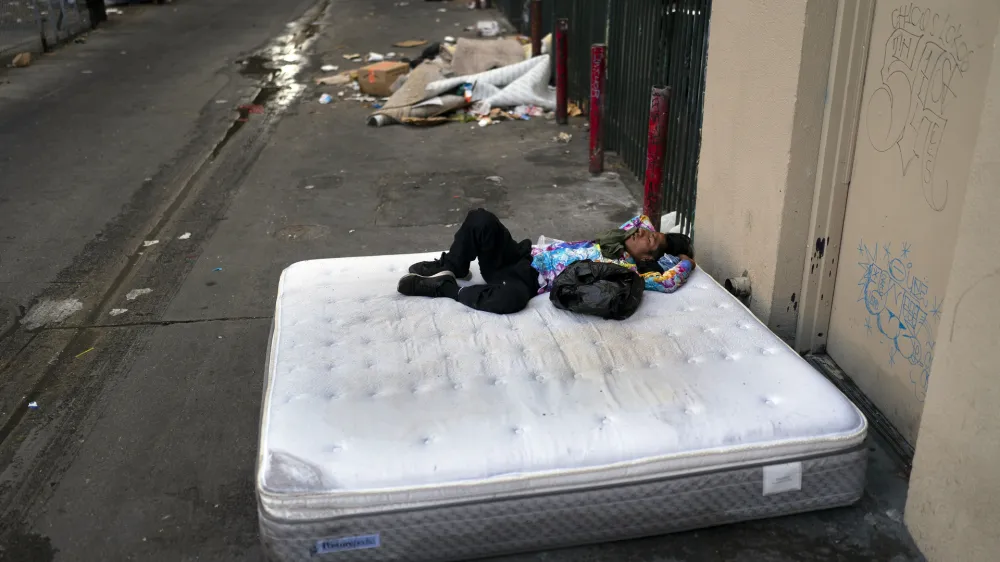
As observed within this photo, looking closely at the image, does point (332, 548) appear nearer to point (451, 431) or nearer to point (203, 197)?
point (451, 431)

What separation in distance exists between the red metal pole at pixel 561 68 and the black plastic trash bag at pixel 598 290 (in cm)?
555

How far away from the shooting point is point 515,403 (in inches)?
122

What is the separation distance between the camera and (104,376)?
4273 mm

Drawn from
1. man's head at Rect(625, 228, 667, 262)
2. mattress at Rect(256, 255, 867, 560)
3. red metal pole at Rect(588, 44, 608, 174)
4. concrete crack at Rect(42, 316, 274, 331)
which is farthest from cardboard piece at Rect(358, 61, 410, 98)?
mattress at Rect(256, 255, 867, 560)

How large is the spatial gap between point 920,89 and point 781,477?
1644 mm

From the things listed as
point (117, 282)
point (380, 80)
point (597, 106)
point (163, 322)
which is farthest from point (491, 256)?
point (380, 80)

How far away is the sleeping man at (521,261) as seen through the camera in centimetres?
407

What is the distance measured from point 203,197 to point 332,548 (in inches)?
203

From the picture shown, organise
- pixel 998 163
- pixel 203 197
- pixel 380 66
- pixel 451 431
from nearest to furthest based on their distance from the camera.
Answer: pixel 998 163 → pixel 451 431 → pixel 203 197 → pixel 380 66

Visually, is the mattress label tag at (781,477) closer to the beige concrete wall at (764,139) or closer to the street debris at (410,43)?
the beige concrete wall at (764,139)

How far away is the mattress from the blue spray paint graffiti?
475 mm

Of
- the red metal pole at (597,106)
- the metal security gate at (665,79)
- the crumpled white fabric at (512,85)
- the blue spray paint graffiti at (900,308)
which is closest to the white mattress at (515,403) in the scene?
the blue spray paint graffiti at (900,308)

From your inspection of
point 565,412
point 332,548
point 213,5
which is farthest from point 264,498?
point 213,5

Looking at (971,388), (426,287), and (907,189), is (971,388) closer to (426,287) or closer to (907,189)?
(907,189)
